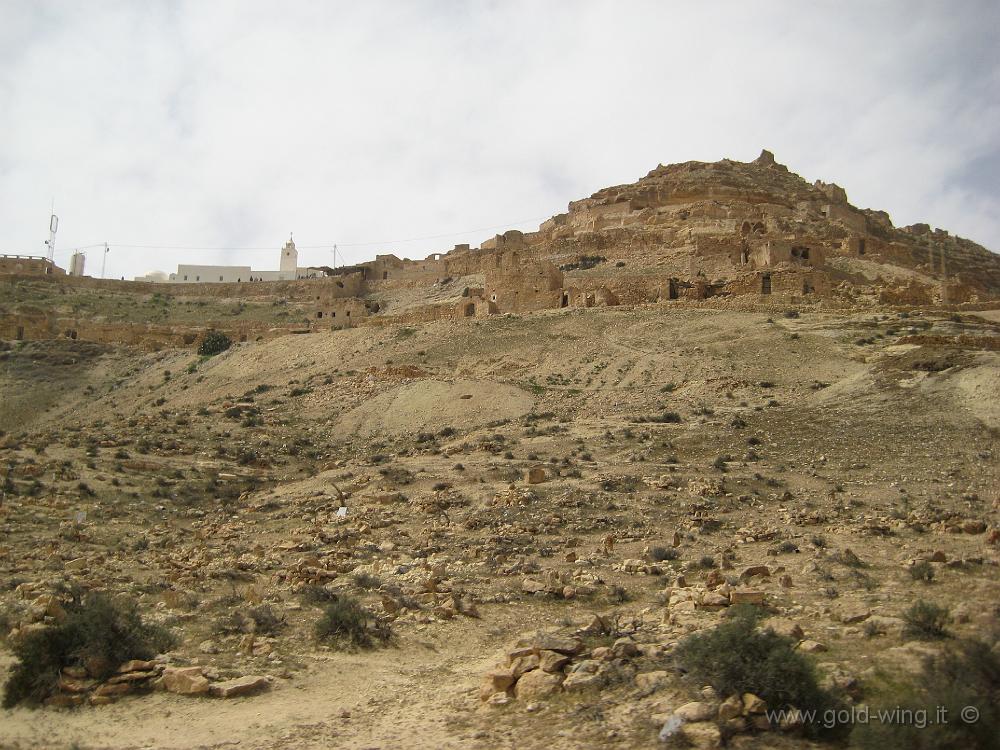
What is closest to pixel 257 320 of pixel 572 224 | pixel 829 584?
pixel 572 224

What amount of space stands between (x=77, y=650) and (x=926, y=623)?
7.03 meters

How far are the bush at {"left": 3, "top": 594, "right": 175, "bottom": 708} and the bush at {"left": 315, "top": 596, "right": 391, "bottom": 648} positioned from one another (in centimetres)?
155

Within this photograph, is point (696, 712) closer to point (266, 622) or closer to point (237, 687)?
point (237, 687)

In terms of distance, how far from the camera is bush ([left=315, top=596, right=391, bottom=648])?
8219 mm

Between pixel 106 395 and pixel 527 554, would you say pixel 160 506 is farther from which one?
pixel 106 395

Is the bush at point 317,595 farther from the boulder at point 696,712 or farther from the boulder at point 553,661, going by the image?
the boulder at point 696,712

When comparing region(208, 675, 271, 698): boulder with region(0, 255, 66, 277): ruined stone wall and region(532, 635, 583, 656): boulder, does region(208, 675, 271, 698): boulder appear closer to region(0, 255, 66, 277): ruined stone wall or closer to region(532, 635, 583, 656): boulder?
region(532, 635, 583, 656): boulder

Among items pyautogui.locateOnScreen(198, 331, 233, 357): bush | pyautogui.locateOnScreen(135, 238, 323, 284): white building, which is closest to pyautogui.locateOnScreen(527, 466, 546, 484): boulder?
pyautogui.locateOnScreen(198, 331, 233, 357): bush

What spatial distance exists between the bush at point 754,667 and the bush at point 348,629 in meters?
3.26

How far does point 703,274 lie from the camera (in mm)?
31094

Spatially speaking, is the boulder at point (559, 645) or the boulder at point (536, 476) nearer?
the boulder at point (559, 645)

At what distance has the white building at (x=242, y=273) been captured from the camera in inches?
2122

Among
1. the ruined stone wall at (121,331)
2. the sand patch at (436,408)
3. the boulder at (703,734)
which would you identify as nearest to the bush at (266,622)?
the boulder at (703,734)

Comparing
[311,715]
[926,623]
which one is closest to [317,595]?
[311,715]
